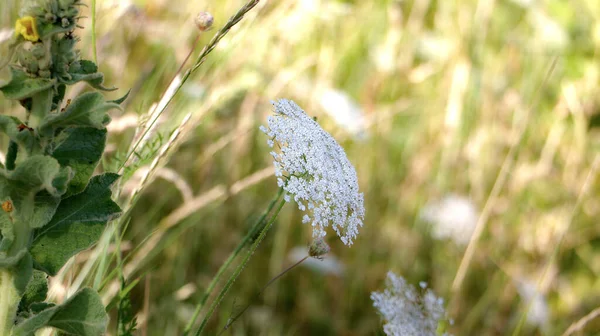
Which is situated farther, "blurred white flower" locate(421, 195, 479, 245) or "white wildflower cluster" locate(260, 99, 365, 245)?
"blurred white flower" locate(421, 195, 479, 245)

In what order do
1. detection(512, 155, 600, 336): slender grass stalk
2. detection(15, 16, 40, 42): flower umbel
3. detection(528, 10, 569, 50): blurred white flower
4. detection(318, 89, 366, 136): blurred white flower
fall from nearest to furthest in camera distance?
detection(15, 16, 40, 42): flower umbel, detection(512, 155, 600, 336): slender grass stalk, detection(318, 89, 366, 136): blurred white flower, detection(528, 10, 569, 50): blurred white flower

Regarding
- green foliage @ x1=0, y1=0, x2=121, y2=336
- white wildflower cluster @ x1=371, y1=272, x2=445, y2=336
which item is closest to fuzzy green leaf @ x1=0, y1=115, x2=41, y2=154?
green foliage @ x1=0, y1=0, x2=121, y2=336

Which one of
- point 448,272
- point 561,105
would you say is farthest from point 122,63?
point 561,105

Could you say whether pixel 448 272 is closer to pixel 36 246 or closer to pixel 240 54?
pixel 240 54

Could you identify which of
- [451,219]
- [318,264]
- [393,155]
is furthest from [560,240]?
[393,155]

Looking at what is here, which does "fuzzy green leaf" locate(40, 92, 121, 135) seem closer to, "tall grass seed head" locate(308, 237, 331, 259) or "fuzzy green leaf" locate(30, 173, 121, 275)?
"fuzzy green leaf" locate(30, 173, 121, 275)

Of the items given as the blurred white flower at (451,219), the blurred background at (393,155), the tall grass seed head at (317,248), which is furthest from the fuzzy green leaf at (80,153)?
the blurred white flower at (451,219)

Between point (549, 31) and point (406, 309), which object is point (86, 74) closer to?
point (406, 309)
